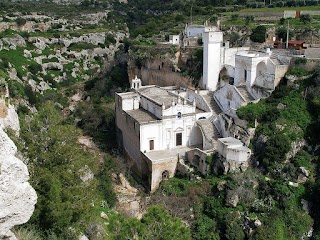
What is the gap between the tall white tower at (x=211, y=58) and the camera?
31.4 m

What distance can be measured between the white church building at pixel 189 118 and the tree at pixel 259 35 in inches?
277

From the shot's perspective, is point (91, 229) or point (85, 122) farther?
point (85, 122)

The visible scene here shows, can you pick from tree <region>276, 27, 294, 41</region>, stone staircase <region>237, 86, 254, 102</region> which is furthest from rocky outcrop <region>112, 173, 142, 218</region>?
tree <region>276, 27, 294, 41</region>

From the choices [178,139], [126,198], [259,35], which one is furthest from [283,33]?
[126,198]

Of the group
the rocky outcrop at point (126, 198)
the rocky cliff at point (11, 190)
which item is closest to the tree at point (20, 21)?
the rocky outcrop at point (126, 198)

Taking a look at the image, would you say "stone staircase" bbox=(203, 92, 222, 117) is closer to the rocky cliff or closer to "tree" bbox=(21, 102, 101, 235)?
"tree" bbox=(21, 102, 101, 235)

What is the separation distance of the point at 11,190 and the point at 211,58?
2618 cm

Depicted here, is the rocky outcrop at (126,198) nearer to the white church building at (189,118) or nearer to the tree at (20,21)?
the white church building at (189,118)

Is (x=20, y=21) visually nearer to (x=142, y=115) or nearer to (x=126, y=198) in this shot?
(x=142, y=115)

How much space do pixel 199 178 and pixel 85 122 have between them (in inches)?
579

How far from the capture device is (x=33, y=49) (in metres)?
51.9

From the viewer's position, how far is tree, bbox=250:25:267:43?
36.9 m

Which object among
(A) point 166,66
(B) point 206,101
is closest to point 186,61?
(A) point 166,66

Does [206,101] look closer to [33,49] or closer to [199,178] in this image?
[199,178]
